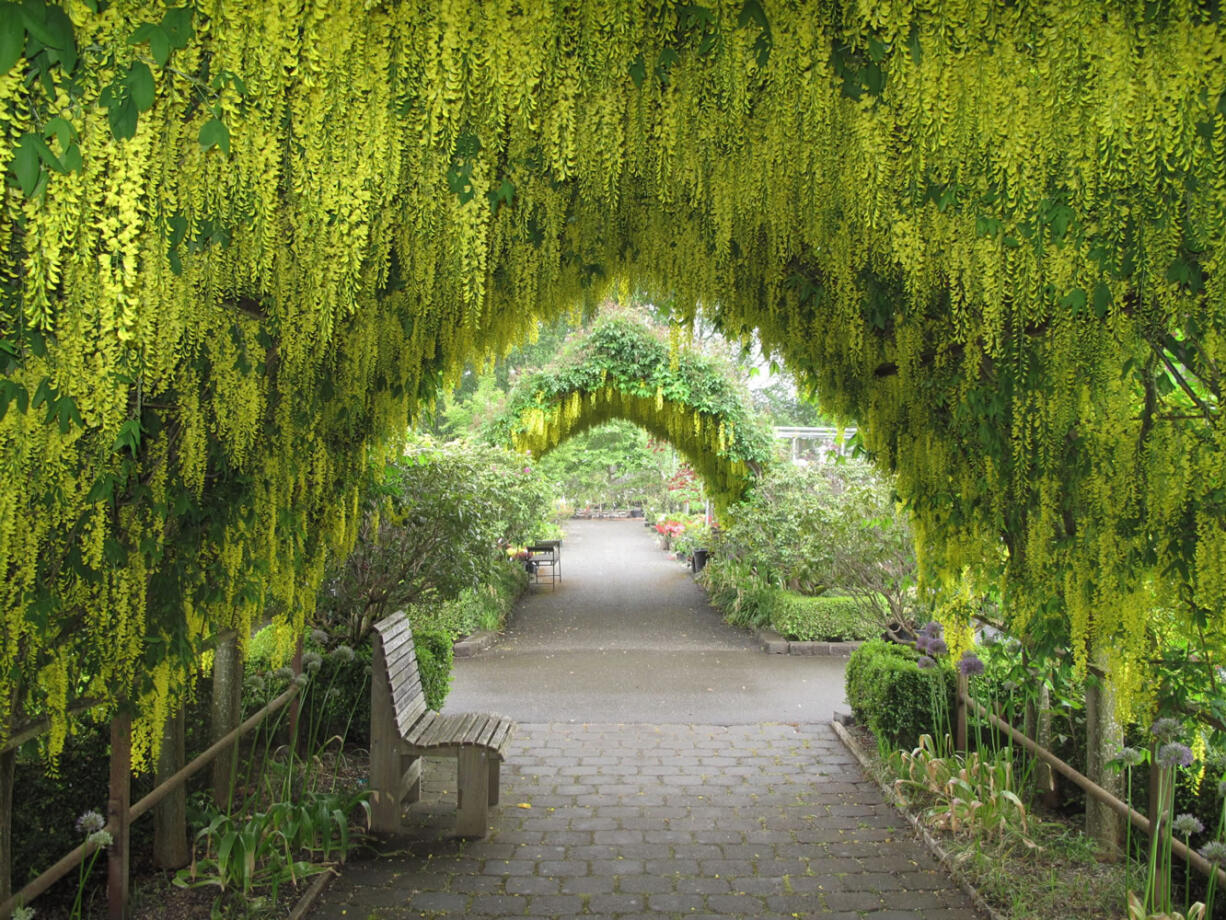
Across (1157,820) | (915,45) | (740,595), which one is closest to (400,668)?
(1157,820)

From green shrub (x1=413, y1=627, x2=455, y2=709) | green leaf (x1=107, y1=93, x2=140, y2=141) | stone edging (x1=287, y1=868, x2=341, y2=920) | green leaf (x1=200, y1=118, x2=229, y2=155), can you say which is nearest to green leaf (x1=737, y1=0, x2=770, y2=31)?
green leaf (x1=200, y1=118, x2=229, y2=155)

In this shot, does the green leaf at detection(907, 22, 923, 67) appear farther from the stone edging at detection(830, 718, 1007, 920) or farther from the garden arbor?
the stone edging at detection(830, 718, 1007, 920)

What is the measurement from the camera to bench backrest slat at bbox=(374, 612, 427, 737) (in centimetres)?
375

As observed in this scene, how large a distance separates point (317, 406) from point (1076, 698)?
3.62 metres

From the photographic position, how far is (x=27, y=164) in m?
1.48

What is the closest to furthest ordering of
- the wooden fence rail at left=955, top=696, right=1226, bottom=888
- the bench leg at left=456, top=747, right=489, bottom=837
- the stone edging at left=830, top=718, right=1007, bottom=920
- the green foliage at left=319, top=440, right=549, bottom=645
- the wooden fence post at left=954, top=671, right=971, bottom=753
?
1. the wooden fence rail at left=955, top=696, right=1226, bottom=888
2. the stone edging at left=830, top=718, right=1007, bottom=920
3. the bench leg at left=456, top=747, right=489, bottom=837
4. the wooden fence post at left=954, top=671, right=971, bottom=753
5. the green foliage at left=319, top=440, right=549, bottom=645

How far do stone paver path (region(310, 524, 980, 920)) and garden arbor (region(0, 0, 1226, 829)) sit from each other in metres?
1.24

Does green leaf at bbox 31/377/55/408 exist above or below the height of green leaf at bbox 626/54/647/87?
below

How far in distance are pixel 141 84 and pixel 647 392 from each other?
7671 millimetres

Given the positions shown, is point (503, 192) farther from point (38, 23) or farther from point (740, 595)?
point (740, 595)

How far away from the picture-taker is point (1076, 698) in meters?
3.78

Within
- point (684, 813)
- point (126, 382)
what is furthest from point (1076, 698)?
point (126, 382)

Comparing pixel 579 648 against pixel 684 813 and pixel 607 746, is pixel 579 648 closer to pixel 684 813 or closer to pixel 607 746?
pixel 607 746

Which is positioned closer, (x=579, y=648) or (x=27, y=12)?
(x=27, y=12)
